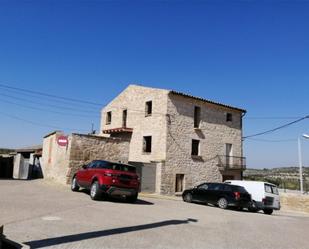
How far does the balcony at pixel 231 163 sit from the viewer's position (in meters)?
33.1

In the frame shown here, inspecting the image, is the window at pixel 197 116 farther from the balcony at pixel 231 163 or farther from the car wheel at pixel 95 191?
the car wheel at pixel 95 191

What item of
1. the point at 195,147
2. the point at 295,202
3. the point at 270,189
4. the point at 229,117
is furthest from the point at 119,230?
the point at 229,117

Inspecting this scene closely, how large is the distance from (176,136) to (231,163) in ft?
25.1

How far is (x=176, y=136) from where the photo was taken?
96.4 ft

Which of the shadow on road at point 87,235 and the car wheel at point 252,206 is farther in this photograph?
the car wheel at point 252,206

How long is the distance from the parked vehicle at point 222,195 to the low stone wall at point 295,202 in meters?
9.03

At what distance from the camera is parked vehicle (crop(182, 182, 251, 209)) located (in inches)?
779

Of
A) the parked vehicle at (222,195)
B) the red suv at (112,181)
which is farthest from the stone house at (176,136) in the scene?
the red suv at (112,181)

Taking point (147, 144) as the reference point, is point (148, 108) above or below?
above

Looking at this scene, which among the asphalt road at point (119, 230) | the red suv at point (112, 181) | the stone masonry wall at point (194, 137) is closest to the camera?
the asphalt road at point (119, 230)

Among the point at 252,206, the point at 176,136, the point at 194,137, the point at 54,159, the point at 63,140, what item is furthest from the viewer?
the point at 194,137

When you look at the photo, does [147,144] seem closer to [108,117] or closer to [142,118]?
[142,118]

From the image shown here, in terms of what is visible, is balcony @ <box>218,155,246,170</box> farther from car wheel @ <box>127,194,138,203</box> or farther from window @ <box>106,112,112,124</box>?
car wheel @ <box>127,194,138,203</box>

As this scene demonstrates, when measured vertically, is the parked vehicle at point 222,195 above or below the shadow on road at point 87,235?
above
